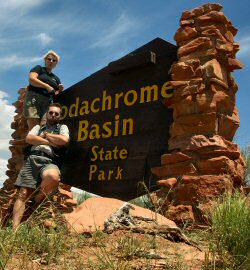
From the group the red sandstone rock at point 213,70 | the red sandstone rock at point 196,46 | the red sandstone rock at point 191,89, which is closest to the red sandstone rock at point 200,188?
the red sandstone rock at point 191,89

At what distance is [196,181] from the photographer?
407cm

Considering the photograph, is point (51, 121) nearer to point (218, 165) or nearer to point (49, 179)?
point (49, 179)

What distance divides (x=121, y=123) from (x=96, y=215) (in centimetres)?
225

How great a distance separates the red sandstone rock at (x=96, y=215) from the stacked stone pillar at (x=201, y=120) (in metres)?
0.49

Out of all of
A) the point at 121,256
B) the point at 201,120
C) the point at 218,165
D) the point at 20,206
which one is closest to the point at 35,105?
the point at 20,206

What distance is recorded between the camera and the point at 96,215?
353cm

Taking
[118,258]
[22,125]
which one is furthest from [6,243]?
[22,125]

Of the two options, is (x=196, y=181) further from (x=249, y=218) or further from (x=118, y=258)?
(x=118, y=258)

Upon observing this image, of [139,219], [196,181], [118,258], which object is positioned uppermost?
[196,181]

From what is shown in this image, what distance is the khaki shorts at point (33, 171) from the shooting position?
4992mm

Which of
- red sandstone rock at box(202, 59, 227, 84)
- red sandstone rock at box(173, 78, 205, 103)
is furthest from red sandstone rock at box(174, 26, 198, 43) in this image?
red sandstone rock at box(173, 78, 205, 103)

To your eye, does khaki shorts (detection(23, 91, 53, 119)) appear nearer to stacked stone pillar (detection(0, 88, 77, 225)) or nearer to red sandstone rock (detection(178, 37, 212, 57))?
stacked stone pillar (detection(0, 88, 77, 225))

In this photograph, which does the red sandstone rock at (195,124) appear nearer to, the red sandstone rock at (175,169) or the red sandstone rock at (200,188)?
the red sandstone rock at (175,169)

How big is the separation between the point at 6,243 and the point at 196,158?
227cm
